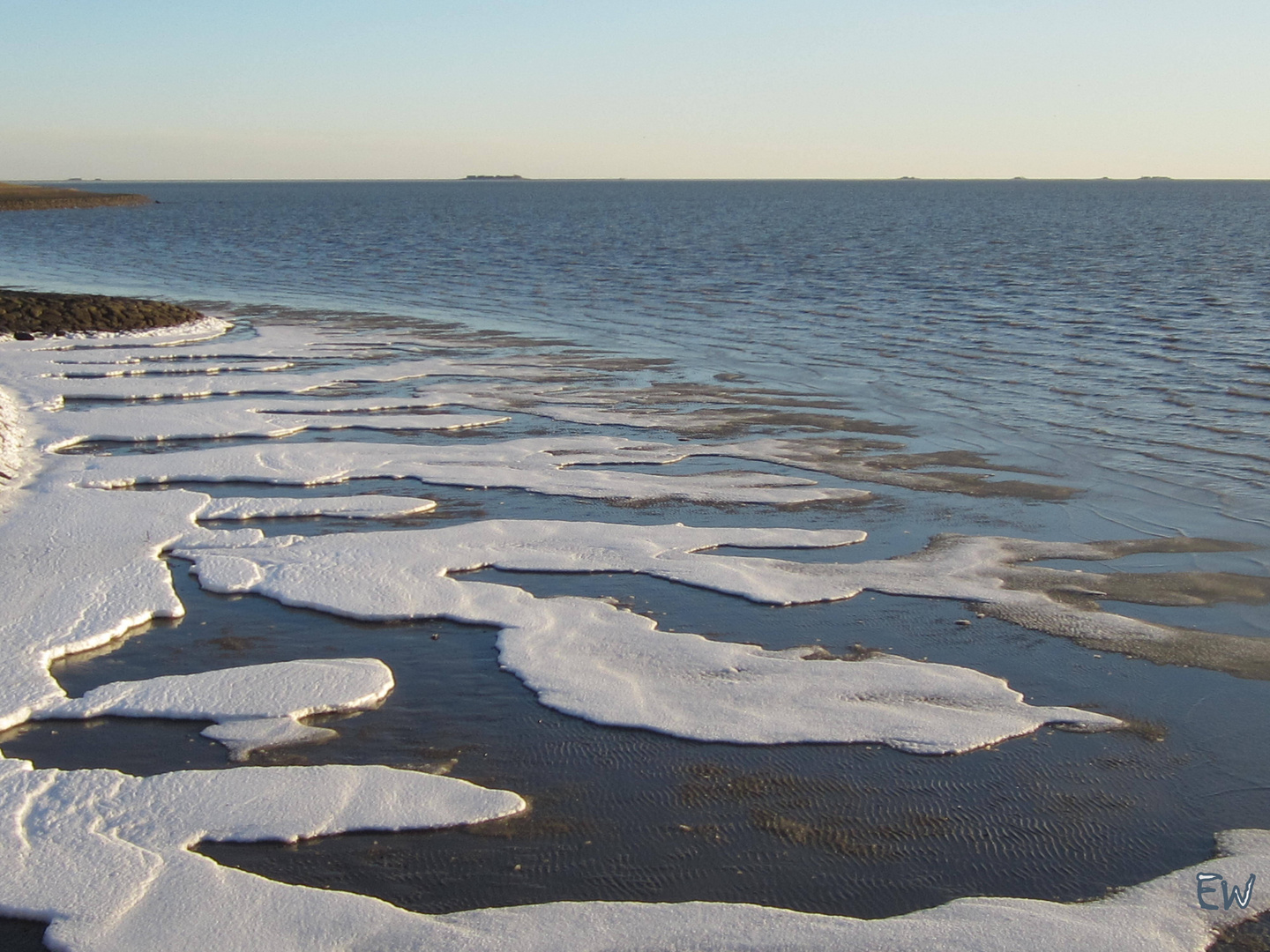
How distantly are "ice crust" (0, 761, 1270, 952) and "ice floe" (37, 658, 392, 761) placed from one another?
0.73m

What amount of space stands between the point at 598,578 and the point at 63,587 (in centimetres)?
348

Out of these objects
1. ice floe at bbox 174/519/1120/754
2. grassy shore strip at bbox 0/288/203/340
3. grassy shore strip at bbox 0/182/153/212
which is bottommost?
ice floe at bbox 174/519/1120/754

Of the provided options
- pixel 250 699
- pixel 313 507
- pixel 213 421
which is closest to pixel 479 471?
pixel 313 507

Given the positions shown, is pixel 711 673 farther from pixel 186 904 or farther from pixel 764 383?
pixel 764 383

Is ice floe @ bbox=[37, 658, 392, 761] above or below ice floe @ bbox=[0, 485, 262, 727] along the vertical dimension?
below

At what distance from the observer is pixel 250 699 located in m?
5.85

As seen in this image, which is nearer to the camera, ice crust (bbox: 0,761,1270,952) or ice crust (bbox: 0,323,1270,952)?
ice crust (bbox: 0,761,1270,952)

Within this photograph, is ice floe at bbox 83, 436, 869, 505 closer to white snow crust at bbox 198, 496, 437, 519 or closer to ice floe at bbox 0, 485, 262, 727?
white snow crust at bbox 198, 496, 437, 519

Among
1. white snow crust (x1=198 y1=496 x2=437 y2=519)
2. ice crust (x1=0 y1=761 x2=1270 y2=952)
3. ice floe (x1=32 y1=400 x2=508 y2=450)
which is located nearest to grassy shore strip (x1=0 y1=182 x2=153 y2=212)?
ice floe (x1=32 y1=400 x2=508 y2=450)

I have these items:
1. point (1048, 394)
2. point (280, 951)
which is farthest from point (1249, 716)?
point (1048, 394)

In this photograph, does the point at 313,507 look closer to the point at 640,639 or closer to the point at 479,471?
the point at 479,471

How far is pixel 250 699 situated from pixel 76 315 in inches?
667

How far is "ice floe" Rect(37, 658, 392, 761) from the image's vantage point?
219 inches

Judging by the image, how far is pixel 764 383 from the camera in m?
16.4
